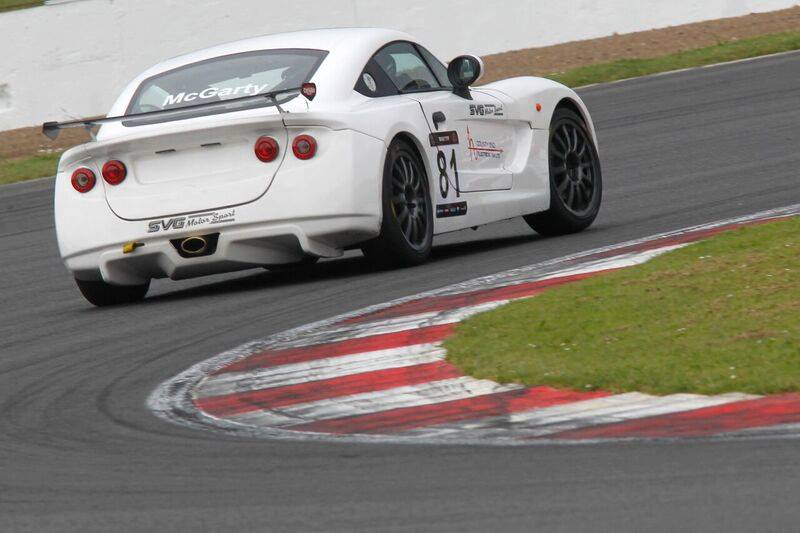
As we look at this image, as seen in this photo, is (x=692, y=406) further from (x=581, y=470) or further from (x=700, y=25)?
(x=700, y=25)

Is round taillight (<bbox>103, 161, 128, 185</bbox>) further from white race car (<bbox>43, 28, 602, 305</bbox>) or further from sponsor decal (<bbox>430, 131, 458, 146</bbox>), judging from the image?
sponsor decal (<bbox>430, 131, 458, 146</bbox>)

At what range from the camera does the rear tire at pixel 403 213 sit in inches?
375

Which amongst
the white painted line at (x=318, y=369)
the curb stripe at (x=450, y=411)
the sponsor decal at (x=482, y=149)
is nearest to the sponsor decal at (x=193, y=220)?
the sponsor decal at (x=482, y=149)

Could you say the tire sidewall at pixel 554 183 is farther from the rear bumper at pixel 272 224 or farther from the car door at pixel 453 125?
the rear bumper at pixel 272 224

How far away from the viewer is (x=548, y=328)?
705cm

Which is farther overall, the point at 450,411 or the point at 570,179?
the point at 570,179

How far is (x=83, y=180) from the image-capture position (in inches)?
380

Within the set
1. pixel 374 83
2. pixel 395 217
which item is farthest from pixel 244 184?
pixel 374 83

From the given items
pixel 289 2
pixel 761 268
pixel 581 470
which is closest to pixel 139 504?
pixel 581 470

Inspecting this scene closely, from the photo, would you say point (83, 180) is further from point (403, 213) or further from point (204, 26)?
point (204, 26)

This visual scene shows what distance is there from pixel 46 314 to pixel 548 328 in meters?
3.87

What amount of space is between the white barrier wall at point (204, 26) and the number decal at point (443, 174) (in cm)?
1736

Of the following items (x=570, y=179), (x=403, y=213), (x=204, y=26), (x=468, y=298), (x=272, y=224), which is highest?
(x=204, y=26)

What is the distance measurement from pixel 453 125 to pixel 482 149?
34cm
